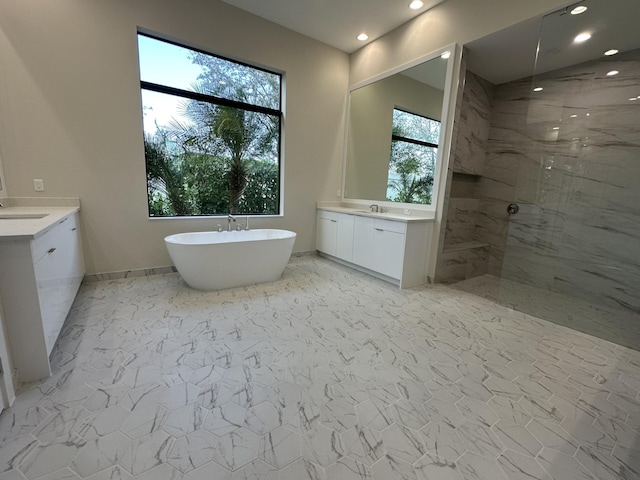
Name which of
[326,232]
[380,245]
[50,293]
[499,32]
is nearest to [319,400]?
[50,293]

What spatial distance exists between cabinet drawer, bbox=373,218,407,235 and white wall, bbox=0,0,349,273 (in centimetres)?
221

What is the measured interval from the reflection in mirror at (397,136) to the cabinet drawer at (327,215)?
0.54 meters

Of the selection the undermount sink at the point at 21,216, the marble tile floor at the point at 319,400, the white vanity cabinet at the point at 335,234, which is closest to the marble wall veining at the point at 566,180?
the marble tile floor at the point at 319,400

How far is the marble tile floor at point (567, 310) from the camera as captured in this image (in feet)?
8.11

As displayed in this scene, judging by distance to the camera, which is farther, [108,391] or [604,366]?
[604,366]

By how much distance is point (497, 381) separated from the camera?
68.9 inches

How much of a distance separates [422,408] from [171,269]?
10.7ft

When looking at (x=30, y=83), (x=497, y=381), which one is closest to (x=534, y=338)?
(x=497, y=381)

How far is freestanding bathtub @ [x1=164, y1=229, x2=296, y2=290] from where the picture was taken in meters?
2.87

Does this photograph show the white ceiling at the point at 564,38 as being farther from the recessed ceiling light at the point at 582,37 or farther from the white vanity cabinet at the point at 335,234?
the white vanity cabinet at the point at 335,234

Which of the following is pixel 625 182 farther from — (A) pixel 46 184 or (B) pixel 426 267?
(A) pixel 46 184

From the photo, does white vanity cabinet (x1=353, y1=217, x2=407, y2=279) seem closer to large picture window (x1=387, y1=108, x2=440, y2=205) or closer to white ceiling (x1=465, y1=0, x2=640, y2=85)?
large picture window (x1=387, y1=108, x2=440, y2=205)

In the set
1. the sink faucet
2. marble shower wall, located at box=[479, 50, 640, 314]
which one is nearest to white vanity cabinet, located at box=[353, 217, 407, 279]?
marble shower wall, located at box=[479, 50, 640, 314]

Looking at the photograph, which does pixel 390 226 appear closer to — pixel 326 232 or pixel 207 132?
pixel 326 232
